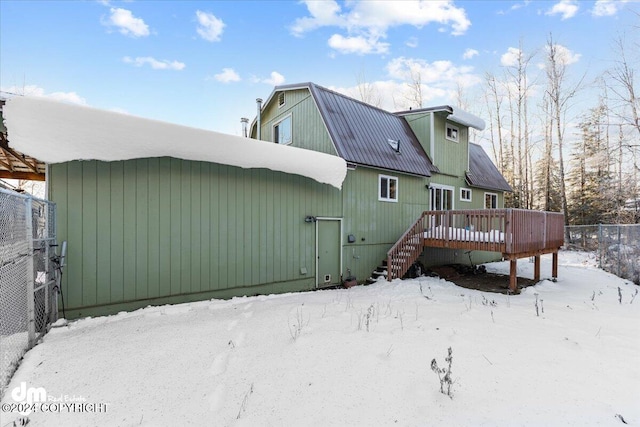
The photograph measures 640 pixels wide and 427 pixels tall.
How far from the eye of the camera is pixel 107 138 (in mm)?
4566

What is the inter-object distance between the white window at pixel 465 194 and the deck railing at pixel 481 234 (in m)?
3.40

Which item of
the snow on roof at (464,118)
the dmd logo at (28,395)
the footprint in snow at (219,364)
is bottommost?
the footprint in snow at (219,364)

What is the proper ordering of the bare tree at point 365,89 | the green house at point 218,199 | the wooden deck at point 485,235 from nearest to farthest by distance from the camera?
the green house at point 218,199
the wooden deck at point 485,235
the bare tree at point 365,89

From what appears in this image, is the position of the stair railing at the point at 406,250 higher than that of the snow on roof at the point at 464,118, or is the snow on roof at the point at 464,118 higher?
the snow on roof at the point at 464,118

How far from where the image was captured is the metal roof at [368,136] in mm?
8453

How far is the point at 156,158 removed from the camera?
545 centimetres

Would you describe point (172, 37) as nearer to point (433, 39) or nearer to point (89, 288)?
point (89, 288)

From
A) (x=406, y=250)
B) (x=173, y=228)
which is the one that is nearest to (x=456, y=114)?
(x=406, y=250)

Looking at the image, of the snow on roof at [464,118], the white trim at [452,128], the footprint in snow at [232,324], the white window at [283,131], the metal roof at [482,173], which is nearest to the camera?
the footprint in snow at [232,324]

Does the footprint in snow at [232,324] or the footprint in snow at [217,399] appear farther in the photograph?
the footprint in snow at [232,324]

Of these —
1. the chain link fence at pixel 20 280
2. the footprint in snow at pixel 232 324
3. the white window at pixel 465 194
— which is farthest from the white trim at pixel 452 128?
the chain link fence at pixel 20 280

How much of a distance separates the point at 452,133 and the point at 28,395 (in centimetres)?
1347

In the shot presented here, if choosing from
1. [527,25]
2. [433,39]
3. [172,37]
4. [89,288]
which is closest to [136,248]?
[89,288]

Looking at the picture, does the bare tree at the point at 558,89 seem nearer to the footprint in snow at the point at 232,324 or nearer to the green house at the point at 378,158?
the green house at the point at 378,158
